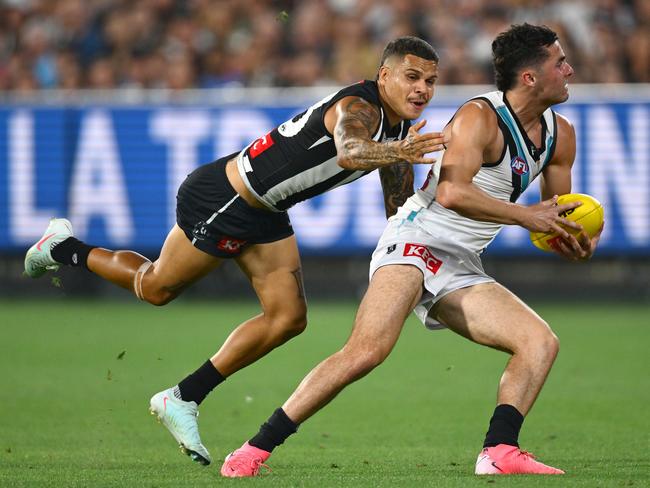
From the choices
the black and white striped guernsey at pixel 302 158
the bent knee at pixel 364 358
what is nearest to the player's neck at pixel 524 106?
the black and white striped guernsey at pixel 302 158

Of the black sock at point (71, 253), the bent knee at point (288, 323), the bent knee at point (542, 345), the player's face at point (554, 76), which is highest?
the player's face at point (554, 76)

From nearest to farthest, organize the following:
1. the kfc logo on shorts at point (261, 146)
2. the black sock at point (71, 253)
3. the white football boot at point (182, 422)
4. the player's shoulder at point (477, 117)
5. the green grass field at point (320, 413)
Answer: the player's shoulder at point (477, 117)
the green grass field at point (320, 413)
the white football boot at point (182, 422)
the kfc logo on shorts at point (261, 146)
the black sock at point (71, 253)

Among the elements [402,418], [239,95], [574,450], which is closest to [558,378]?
[402,418]

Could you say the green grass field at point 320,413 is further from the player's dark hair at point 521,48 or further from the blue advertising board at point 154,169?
the player's dark hair at point 521,48

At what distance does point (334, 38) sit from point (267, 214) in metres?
10.8

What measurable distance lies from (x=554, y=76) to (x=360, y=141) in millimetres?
1258

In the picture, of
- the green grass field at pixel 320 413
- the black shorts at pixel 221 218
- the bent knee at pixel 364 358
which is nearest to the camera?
the bent knee at pixel 364 358

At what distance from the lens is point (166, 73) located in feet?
57.9

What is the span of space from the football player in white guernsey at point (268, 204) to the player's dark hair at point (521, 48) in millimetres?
412

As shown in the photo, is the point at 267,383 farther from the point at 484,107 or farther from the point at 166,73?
the point at 166,73

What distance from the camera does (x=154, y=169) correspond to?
1670 cm

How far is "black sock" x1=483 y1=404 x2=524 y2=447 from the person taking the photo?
242 inches

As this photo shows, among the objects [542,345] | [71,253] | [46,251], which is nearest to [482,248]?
[542,345]

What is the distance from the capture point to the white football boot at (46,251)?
8.01 m
